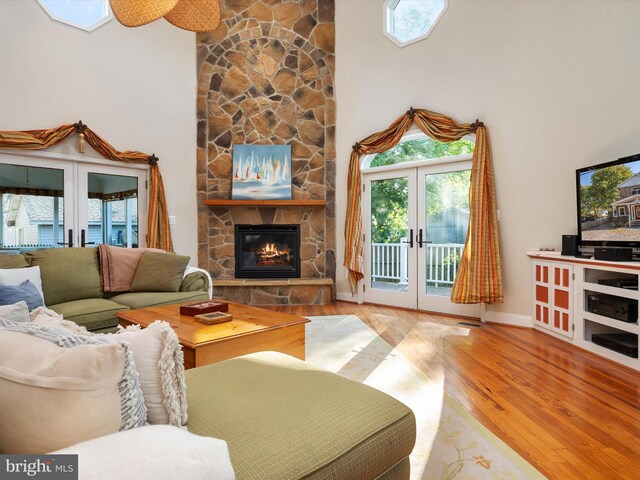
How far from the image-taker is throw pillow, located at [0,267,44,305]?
2863 mm

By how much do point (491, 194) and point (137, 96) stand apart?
466 centimetres

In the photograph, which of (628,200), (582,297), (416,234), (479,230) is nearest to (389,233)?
(416,234)

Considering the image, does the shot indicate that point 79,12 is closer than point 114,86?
Yes

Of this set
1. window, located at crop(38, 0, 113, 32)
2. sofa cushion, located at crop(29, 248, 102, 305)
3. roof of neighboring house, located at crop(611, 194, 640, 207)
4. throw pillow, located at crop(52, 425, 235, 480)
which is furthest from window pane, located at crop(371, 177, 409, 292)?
throw pillow, located at crop(52, 425, 235, 480)

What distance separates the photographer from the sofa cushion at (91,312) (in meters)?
2.95

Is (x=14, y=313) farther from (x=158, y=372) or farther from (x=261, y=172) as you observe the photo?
(x=261, y=172)

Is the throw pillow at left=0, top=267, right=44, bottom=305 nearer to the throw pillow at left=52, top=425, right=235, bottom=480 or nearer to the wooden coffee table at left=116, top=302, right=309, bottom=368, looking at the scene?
the wooden coffee table at left=116, top=302, right=309, bottom=368

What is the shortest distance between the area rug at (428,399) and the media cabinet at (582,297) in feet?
2.79

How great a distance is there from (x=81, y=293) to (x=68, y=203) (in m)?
1.70

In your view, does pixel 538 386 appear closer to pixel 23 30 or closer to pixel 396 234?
pixel 396 234

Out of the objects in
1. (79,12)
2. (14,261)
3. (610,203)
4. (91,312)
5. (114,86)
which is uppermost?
(79,12)

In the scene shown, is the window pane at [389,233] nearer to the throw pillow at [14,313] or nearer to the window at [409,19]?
the window at [409,19]

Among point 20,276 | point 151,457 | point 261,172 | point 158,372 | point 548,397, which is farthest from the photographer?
point 261,172

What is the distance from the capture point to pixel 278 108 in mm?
5793
